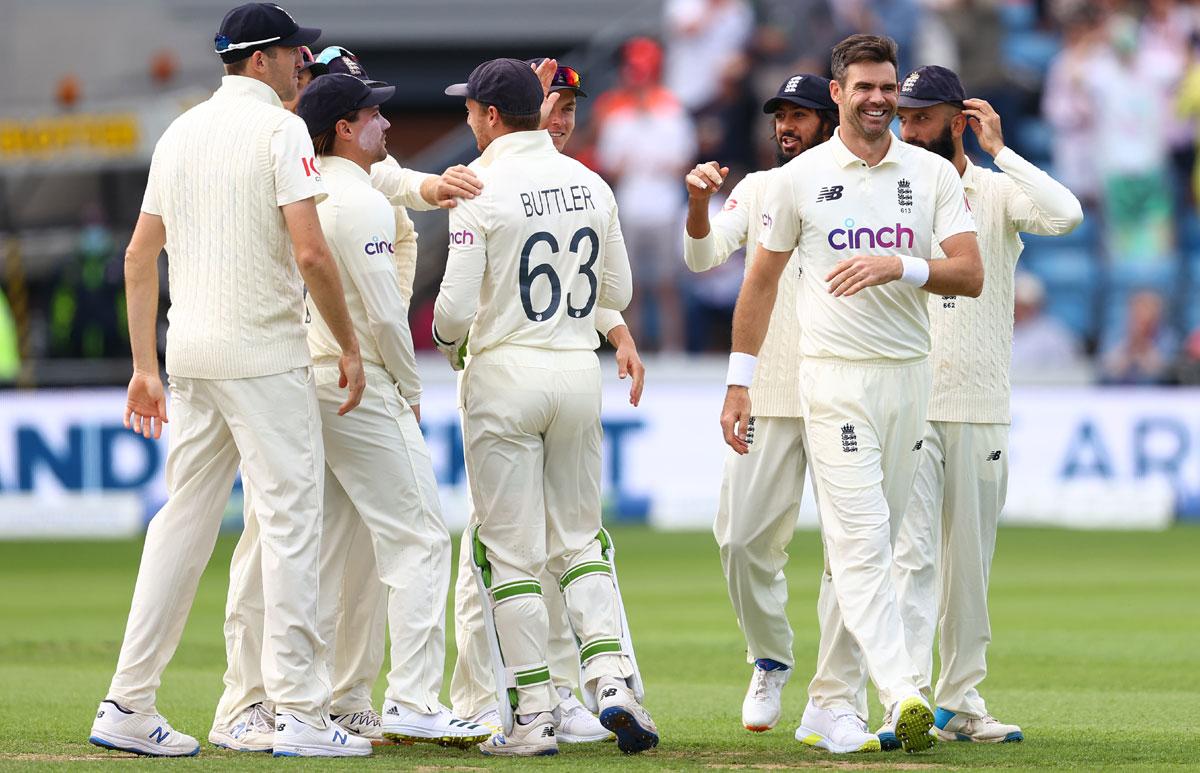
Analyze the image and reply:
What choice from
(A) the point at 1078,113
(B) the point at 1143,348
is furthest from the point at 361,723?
(A) the point at 1078,113

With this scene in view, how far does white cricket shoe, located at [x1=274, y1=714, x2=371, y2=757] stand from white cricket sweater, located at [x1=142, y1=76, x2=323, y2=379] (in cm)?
122

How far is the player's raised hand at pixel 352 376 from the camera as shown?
22.1 ft

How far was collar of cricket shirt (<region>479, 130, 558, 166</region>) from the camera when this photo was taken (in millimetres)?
7160

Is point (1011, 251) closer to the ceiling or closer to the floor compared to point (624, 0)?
closer to the floor

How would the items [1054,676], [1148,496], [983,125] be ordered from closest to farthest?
1. [983,125]
2. [1054,676]
3. [1148,496]

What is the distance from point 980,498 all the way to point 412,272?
247cm

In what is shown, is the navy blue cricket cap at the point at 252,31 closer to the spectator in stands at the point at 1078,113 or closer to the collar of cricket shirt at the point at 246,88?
the collar of cricket shirt at the point at 246,88

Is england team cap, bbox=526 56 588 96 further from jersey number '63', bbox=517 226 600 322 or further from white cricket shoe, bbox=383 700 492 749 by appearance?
white cricket shoe, bbox=383 700 492 749

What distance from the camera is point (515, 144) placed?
7.16m

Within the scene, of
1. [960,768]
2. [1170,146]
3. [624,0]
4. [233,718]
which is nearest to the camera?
[960,768]

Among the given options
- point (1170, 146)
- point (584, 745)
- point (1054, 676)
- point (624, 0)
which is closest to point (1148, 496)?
point (1170, 146)

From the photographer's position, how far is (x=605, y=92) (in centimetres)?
2186

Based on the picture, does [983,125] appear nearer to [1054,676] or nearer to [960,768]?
[960,768]

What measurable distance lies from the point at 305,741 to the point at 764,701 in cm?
194
